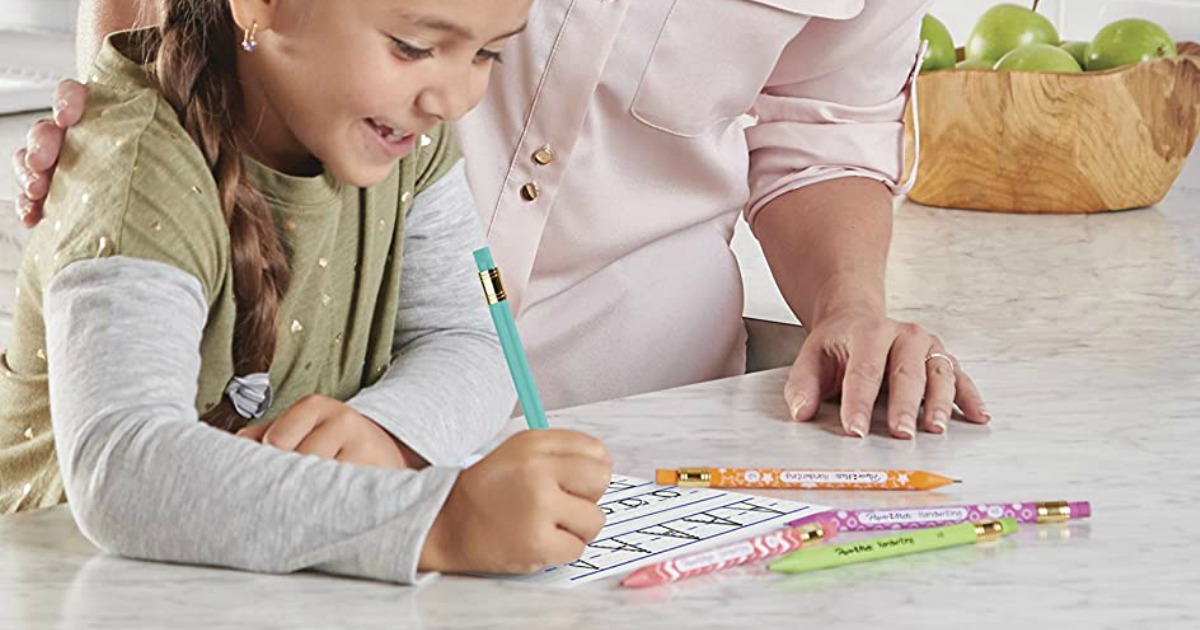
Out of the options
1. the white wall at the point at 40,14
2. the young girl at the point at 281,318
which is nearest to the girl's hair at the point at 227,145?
the young girl at the point at 281,318

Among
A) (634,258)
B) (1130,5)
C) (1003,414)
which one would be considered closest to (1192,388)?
(1003,414)

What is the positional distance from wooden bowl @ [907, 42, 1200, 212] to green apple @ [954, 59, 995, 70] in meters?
0.06

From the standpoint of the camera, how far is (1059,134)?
2.15m

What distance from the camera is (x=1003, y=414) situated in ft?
4.37

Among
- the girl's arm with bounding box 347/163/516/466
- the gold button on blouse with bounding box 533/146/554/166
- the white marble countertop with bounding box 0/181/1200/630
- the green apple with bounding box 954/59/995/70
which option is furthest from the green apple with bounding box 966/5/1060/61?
the girl's arm with bounding box 347/163/516/466

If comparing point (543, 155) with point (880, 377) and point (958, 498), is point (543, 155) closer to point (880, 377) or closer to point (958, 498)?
point (880, 377)

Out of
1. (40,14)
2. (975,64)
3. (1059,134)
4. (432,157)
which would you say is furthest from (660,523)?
(40,14)

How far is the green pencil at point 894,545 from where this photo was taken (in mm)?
966

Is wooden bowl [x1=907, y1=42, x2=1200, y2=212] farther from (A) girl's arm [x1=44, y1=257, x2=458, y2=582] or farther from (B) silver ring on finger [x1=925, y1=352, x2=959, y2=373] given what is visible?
(A) girl's arm [x1=44, y1=257, x2=458, y2=582]

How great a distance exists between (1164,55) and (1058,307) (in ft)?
1.97

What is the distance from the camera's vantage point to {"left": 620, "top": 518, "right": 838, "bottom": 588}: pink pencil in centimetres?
93

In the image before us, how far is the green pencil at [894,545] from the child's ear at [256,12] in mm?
458

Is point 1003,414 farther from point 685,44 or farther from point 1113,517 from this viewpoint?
point 685,44

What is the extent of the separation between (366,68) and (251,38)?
0.09 meters
